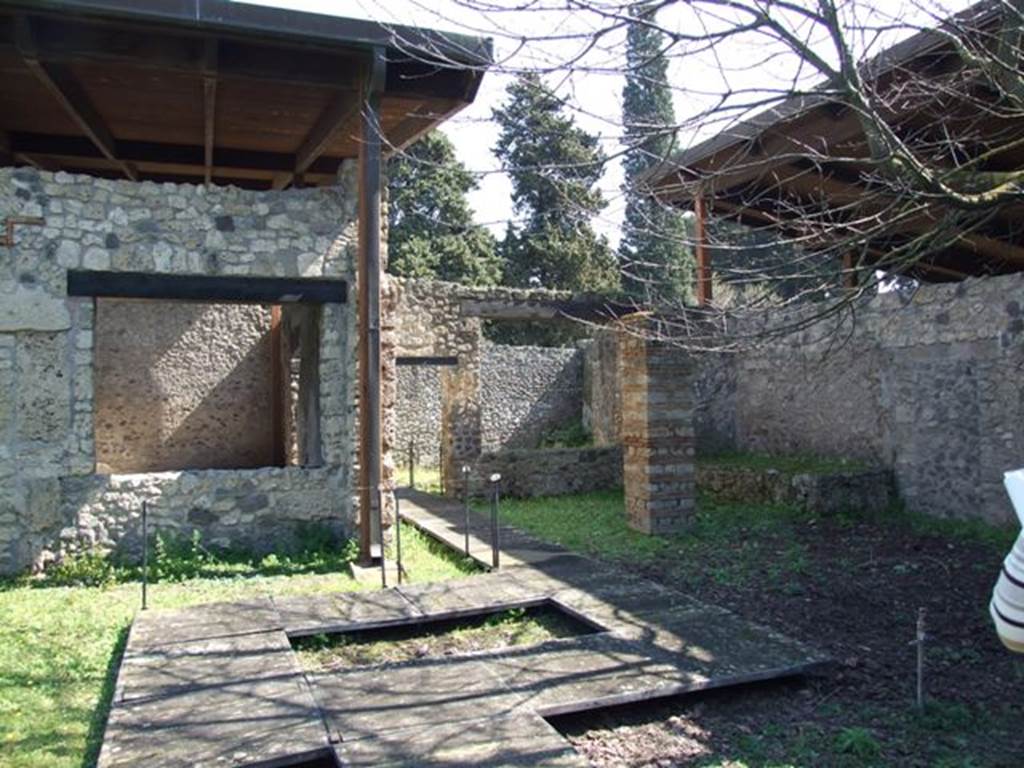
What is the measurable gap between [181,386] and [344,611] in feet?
25.1

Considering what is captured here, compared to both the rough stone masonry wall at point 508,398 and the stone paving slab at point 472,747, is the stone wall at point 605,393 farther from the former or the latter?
the stone paving slab at point 472,747

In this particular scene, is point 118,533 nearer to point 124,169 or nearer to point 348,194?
point 348,194

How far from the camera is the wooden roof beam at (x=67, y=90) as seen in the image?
6.88m

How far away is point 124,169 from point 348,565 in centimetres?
611

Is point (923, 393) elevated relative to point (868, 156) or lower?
lower

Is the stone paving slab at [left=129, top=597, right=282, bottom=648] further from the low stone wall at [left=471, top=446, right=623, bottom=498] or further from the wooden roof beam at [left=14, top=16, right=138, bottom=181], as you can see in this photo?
the low stone wall at [left=471, top=446, right=623, bottom=498]

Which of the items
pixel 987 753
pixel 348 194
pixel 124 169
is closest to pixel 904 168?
pixel 987 753

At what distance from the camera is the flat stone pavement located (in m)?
3.78

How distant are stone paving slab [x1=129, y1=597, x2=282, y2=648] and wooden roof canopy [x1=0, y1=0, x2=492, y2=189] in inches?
156

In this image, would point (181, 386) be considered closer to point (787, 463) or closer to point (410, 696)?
point (787, 463)

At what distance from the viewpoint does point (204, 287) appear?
8.20 meters

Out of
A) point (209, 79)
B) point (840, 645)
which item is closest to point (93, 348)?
point (209, 79)

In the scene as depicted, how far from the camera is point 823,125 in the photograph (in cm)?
926

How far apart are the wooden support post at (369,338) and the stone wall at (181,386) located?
509 cm
